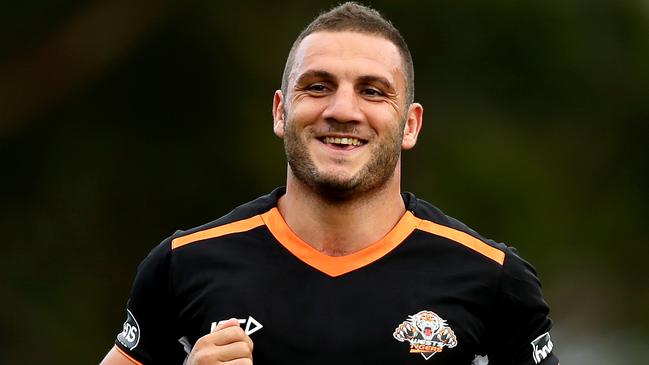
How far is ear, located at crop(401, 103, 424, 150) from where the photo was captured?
4.90m

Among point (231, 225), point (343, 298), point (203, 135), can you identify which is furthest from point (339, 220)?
point (203, 135)

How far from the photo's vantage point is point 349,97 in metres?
4.62

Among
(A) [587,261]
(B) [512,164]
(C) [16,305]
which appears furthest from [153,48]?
(A) [587,261]

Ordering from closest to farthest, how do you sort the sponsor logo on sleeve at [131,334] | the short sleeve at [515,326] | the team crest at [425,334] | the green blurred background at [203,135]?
the team crest at [425,334]
the short sleeve at [515,326]
the sponsor logo on sleeve at [131,334]
the green blurred background at [203,135]

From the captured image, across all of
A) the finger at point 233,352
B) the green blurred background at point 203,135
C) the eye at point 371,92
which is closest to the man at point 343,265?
the eye at point 371,92

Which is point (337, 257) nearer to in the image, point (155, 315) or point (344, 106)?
point (344, 106)

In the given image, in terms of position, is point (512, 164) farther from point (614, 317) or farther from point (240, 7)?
point (240, 7)

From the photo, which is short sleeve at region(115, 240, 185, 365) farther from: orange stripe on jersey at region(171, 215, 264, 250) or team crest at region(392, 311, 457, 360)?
team crest at region(392, 311, 457, 360)

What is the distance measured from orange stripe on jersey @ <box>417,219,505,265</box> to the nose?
475 mm

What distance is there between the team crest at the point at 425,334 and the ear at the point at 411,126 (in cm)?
62

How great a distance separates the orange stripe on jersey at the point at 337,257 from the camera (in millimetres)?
4699

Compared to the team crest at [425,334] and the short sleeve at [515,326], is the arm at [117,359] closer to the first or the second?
the team crest at [425,334]

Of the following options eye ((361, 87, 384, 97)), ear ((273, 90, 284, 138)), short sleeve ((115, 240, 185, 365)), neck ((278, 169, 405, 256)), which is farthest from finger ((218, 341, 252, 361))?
eye ((361, 87, 384, 97))

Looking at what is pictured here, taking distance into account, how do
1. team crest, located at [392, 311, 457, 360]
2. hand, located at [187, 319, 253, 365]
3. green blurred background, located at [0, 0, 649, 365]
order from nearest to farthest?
hand, located at [187, 319, 253, 365], team crest, located at [392, 311, 457, 360], green blurred background, located at [0, 0, 649, 365]
